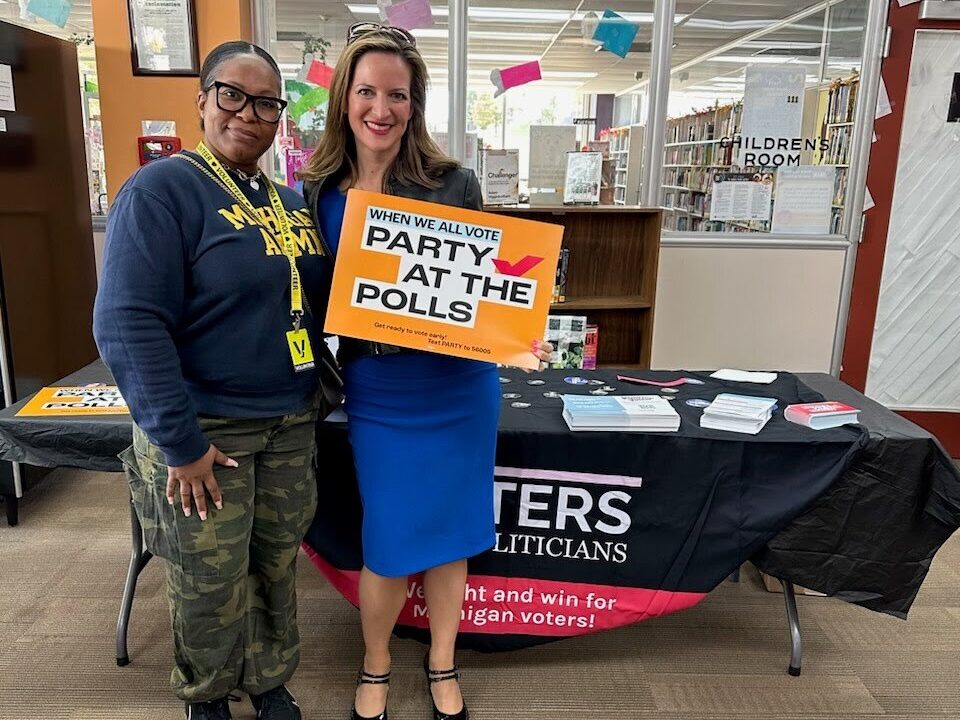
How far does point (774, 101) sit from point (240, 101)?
9.47 feet

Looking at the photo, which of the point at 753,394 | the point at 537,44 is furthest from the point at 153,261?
the point at 537,44

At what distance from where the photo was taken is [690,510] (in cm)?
188

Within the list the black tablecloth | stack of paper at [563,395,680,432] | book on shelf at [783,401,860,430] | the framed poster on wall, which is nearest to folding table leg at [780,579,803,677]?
the black tablecloth

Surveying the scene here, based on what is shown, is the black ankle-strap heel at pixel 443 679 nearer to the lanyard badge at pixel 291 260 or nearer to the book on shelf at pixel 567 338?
the lanyard badge at pixel 291 260

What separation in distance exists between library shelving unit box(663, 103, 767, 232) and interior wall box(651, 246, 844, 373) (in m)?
0.16

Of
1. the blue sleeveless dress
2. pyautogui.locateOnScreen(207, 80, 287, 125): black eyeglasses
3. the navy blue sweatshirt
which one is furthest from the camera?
the blue sleeveless dress

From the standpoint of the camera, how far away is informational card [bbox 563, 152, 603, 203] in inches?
122

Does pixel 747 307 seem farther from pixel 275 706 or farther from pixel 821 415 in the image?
pixel 275 706

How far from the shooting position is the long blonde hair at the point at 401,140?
1.45 metres

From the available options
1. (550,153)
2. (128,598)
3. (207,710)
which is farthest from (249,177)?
(550,153)

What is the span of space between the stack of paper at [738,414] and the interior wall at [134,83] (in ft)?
8.18

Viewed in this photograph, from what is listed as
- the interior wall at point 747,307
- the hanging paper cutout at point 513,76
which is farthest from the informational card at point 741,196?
the hanging paper cutout at point 513,76

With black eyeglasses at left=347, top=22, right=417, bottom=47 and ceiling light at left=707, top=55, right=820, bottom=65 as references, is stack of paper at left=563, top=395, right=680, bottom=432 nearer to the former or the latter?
black eyeglasses at left=347, top=22, right=417, bottom=47

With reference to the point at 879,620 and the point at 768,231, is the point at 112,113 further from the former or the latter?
the point at 879,620
